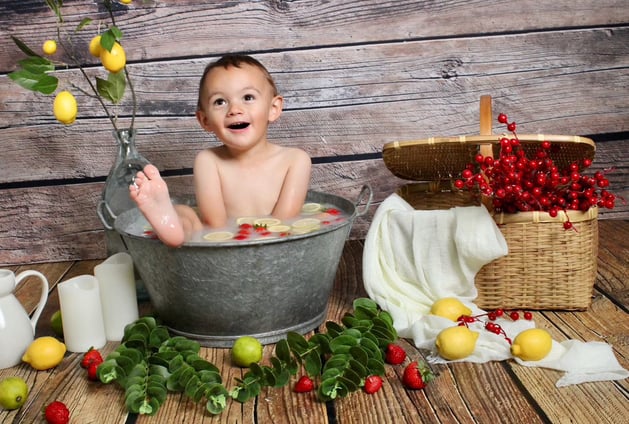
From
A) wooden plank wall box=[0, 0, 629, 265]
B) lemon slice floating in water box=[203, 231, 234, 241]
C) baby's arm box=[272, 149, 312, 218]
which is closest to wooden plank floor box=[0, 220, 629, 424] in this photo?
lemon slice floating in water box=[203, 231, 234, 241]

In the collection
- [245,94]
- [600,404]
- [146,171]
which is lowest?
[600,404]

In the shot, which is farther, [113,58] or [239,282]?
[113,58]

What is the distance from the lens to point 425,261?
1768mm

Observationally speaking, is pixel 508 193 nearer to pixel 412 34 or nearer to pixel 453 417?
pixel 453 417

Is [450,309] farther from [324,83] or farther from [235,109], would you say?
[324,83]

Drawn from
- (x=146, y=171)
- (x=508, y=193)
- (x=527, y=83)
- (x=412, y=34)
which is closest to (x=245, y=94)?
(x=146, y=171)

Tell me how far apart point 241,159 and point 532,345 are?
84cm

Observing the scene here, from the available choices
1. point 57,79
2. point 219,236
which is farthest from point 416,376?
point 57,79

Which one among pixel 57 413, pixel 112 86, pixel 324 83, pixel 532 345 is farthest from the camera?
pixel 324 83

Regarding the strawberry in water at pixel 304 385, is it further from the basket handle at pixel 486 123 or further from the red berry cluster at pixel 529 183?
the basket handle at pixel 486 123

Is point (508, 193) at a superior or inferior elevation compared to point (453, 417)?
superior

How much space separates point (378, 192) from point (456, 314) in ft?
3.09

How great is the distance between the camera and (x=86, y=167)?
244cm

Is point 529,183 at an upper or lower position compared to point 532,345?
upper
